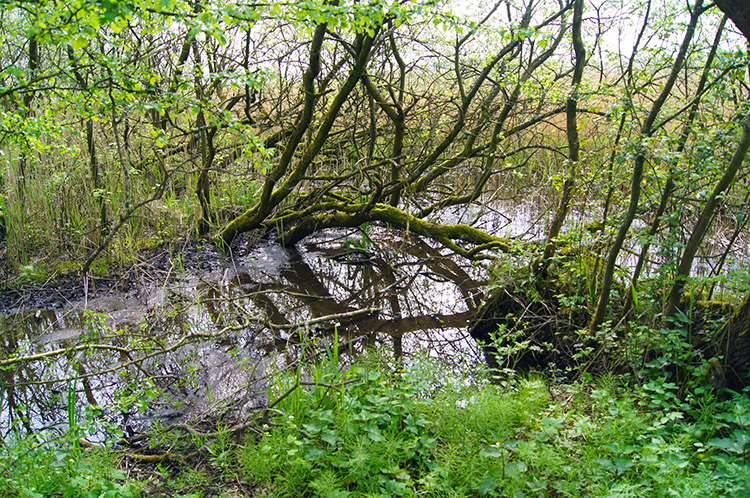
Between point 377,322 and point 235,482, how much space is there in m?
2.36

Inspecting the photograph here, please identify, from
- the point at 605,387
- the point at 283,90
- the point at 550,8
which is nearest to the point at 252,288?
the point at 283,90

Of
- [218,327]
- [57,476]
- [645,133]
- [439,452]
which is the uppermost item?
[645,133]

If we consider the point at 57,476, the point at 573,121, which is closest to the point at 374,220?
the point at 573,121

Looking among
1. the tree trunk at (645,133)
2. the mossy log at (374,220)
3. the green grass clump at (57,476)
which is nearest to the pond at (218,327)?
the mossy log at (374,220)

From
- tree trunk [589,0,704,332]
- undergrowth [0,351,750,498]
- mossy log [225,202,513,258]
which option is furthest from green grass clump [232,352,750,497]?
mossy log [225,202,513,258]

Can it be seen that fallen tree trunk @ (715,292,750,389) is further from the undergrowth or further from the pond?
the pond

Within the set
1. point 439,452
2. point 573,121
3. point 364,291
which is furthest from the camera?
point 364,291

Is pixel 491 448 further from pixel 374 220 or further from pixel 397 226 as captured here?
pixel 374 220

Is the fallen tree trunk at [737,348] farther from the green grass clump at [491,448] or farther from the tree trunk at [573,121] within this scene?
the tree trunk at [573,121]

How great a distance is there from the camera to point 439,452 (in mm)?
2367

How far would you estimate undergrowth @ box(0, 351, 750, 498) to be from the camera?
6.72ft

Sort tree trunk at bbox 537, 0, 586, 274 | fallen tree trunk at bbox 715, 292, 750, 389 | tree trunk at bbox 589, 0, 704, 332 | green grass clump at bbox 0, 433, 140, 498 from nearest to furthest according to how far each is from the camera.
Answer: green grass clump at bbox 0, 433, 140, 498, fallen tree trunk at bbox 715, 292, 750, 389, tree trunk at bbox 589, 0, 704, 332, tree trunk at bbox 537, 0, 586, 274

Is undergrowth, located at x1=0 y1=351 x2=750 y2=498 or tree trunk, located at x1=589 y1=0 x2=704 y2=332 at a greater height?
tree trunk, located at x1=589 y1=0 x2=704 y2=332

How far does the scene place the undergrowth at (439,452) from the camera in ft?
6.72
